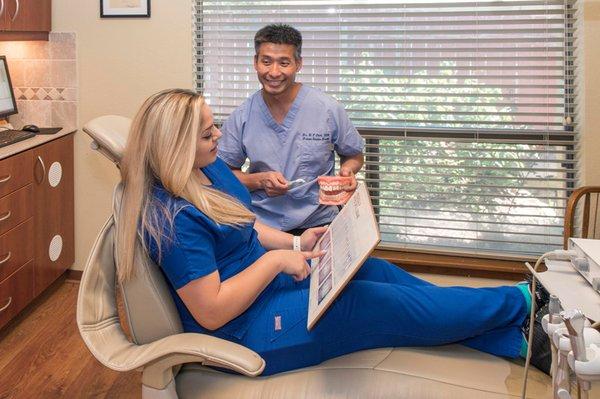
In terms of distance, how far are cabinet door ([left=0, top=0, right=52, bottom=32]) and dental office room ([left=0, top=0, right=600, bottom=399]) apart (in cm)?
1

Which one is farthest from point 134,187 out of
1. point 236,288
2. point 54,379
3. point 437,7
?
point 437,7

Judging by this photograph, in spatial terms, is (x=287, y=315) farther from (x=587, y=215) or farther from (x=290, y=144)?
(x=587, y=215)

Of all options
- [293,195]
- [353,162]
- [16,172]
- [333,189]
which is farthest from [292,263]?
[16,172]

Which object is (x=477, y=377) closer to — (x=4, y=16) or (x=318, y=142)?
(x=318, y=142)

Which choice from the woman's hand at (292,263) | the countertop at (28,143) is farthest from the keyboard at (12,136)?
the woman's hand at (292,263)

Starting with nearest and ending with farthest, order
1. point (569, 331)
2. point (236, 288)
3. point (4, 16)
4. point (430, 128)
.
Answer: point (569, 331) → point (236, 288) → point (4, 16) → point (430, 128)

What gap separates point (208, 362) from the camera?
5.12 feet

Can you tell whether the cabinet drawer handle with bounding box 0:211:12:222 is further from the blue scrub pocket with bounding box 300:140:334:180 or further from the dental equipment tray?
the dental equipment tray

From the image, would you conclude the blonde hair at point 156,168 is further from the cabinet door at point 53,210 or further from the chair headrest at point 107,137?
the cabinet door at point 53,210

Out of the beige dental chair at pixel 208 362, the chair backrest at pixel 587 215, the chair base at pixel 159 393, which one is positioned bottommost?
the chair base at pixel 159 393

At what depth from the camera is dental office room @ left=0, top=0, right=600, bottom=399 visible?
5.26 ft

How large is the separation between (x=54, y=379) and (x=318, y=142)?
1.36 m

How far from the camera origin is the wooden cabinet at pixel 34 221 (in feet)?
9.08

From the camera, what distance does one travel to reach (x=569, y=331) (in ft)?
2.82
